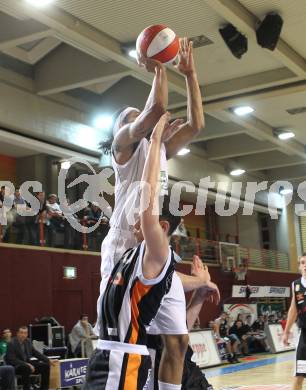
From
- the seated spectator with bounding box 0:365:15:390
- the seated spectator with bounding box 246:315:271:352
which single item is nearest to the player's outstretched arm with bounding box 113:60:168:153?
the seated spectator with bounding box 0:365:15:390

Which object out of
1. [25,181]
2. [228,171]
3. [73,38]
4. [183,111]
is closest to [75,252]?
[25,181]

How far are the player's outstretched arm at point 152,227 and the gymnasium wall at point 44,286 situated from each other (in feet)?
A: 38.9

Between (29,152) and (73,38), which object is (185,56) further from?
(29,152)

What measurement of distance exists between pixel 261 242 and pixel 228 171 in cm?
641

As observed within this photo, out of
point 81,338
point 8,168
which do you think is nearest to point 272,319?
point 8,168

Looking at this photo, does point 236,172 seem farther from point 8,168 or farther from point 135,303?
point 135,303

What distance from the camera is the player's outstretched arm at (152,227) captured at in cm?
322

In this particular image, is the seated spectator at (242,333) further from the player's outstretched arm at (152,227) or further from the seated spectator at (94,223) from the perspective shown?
the player's outstretched arm at (152,227)

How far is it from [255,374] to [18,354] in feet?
17.9

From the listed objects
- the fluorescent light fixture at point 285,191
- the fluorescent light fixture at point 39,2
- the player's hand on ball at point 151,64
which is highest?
the fluorescent light fixture at point 39,2

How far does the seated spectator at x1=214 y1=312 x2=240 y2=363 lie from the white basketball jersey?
49.2 feet

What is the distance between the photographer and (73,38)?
12.5 metres

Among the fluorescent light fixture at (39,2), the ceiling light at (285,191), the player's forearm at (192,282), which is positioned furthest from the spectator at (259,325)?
the player's forearm at (192,282)

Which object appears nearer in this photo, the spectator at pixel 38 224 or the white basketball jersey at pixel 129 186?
the white basketball jersey at pixel 129 186
